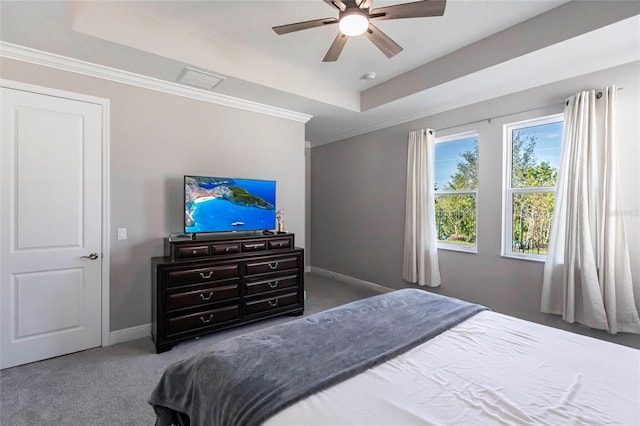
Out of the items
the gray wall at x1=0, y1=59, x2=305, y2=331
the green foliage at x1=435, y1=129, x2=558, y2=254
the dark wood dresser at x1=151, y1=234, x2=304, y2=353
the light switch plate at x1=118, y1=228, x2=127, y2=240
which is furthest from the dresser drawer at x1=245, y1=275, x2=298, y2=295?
the green foliage at x1=435, y1=129, x2=558, y2=254

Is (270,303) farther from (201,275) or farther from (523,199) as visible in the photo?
(523,199)

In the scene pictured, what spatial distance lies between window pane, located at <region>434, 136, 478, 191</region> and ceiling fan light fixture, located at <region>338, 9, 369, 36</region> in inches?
97.4

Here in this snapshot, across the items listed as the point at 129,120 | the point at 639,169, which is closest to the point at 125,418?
the point at 129,120

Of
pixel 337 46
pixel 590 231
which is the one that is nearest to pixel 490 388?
pixel 337 46

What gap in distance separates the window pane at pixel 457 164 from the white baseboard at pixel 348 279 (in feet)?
5.79

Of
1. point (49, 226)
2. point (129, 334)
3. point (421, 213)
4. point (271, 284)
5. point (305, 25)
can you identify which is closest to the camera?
point (305, 25)

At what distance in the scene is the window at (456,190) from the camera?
12.3 feet

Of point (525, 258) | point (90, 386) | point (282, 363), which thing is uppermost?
point (525, 258)

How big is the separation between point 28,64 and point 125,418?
291 cm

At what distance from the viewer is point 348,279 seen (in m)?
5.34

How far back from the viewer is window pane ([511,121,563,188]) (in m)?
3.10

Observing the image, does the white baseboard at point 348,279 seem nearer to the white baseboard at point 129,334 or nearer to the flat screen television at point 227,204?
the flat screen television at point 227,204

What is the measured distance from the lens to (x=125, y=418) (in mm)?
1897

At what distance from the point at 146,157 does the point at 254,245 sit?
4.72 feet
